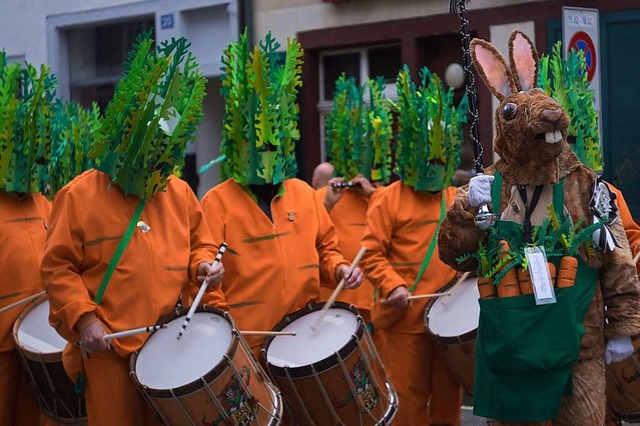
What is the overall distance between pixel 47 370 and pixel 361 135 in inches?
154

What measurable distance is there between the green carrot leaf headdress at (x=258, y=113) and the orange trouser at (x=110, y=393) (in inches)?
63.2

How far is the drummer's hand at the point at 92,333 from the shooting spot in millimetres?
5742

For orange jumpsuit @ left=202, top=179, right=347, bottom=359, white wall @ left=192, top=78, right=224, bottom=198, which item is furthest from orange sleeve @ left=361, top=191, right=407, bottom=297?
white wall @ left=192, top=78, right=224, bottom=198

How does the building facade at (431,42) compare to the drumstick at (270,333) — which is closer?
the drumstick at (270,333)

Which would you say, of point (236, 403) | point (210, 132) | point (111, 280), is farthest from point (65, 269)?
point (210, 132)

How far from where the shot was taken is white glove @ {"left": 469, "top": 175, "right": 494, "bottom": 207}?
5465mm

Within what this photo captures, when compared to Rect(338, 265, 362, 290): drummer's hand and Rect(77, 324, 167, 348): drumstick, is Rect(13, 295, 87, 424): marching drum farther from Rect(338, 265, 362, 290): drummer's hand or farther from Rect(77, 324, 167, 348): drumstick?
Rect(338, 265, 362, 290): drummer's hand

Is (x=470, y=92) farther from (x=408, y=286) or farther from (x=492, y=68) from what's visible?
(x=408, y=286)

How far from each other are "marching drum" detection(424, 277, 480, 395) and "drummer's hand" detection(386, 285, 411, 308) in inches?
5.8

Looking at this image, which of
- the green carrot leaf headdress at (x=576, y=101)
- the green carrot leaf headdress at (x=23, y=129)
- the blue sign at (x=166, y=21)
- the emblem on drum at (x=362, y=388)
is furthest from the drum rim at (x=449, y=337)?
the blue sign at (x=166, y=21)

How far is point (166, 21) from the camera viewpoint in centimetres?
1578

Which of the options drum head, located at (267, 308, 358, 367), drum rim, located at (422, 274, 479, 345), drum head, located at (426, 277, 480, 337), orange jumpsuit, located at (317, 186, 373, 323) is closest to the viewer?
drum head, located at (267, 308, 358, 367)

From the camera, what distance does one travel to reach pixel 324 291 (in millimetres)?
9133

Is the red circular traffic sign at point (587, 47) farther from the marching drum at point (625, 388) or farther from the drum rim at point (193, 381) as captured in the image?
the drum rim at point (193, 381)
